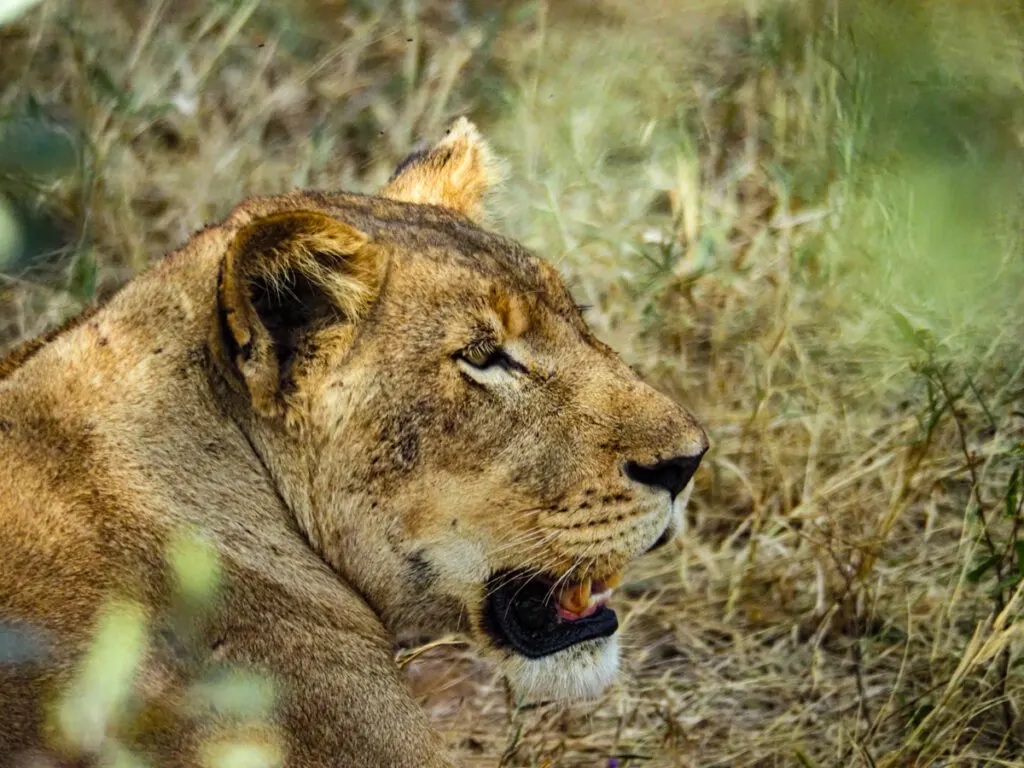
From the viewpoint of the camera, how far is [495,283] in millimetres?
3205

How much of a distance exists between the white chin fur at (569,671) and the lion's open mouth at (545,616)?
17 mm

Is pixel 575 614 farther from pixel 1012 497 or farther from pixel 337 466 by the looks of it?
pixel 1012 497

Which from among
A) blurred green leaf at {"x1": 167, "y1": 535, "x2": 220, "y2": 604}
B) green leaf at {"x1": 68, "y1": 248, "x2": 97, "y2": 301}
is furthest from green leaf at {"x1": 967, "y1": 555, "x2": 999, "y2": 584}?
green leaf at {"x1": 68, "y1": 248, "x2": 97, "y2": 301}

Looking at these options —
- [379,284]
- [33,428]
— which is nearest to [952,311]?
[379,284]

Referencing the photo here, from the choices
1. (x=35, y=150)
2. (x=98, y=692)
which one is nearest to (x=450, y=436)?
(x=98, y=692)

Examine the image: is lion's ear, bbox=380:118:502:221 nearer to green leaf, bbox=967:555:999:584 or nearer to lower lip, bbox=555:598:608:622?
lower lip, bbox=555:598:608:622

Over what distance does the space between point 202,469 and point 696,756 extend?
76.2 inches

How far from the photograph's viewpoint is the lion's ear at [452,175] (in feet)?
12.7

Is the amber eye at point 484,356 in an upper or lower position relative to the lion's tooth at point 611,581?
upper

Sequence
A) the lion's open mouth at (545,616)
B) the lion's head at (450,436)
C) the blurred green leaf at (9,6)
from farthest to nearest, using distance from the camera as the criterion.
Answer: the lion's open mouth at (545,616)
the lion's head at (450,436)
the blurred green leaf at (9,6)

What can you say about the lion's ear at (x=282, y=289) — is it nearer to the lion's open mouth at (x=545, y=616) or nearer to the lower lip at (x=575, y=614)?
the lion's open mouth at (x=545, y=616)

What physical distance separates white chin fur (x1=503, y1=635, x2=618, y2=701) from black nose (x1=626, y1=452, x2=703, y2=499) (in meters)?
0.39

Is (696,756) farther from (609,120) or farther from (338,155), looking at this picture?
(338,155)

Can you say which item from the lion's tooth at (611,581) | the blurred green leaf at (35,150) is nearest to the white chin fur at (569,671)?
the lion's tooth at (611,581)
